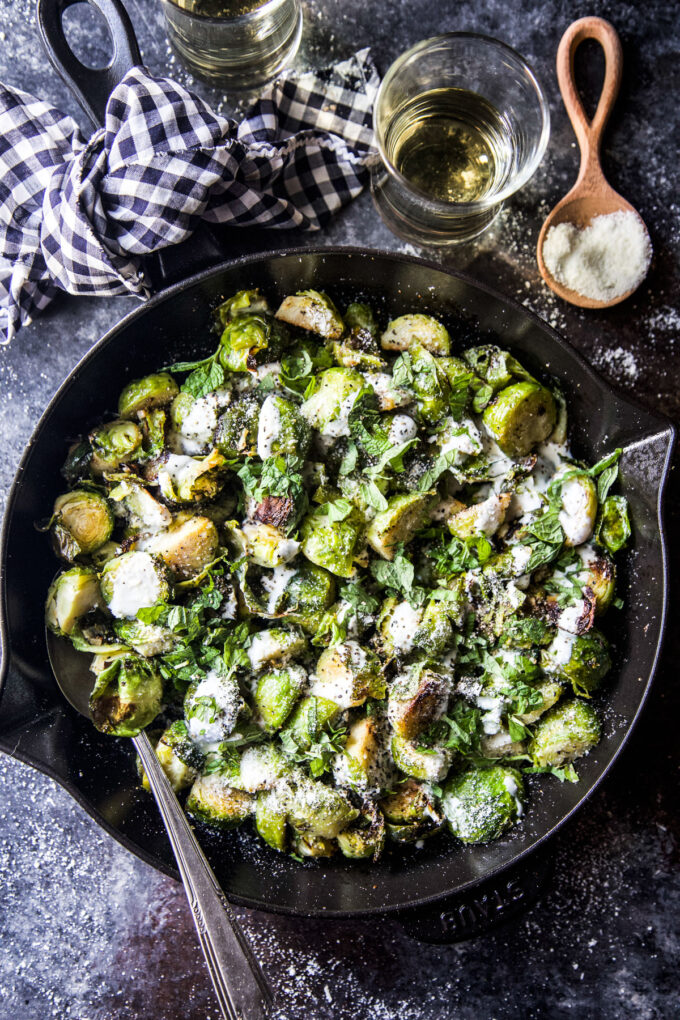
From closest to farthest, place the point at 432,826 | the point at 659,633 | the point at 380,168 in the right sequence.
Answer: the point at 659,633 < the point at 432,826 < the point at 380,168

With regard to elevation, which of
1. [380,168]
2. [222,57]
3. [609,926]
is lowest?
[609,926]

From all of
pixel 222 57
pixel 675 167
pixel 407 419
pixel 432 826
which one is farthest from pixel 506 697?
pixel 222 57

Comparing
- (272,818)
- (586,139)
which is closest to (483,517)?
(272,818)

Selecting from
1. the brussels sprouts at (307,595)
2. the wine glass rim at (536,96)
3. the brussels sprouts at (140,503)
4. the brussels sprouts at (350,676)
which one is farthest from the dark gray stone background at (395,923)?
the brussels sprouts at (307,595)

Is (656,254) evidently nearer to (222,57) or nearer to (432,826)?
(222,57)

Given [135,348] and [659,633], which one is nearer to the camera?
[659,633]

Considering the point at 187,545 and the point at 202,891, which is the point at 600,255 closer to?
the point at 187,545
